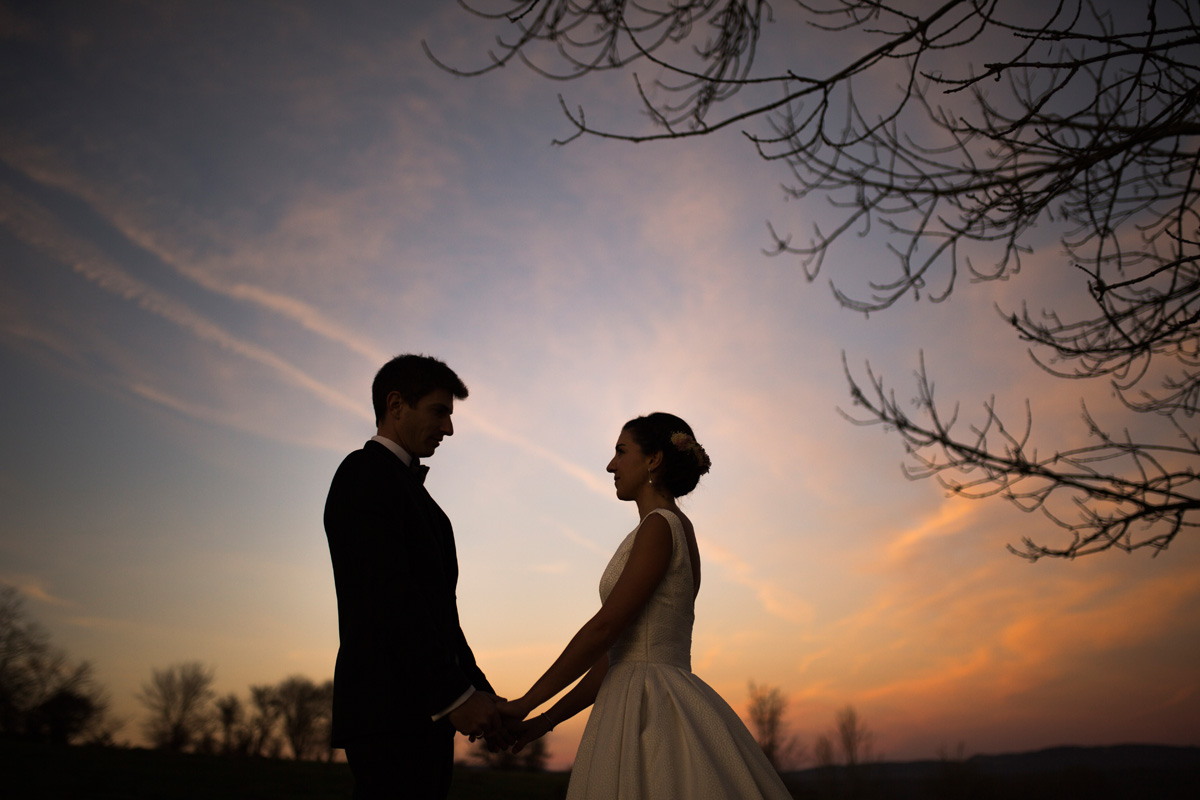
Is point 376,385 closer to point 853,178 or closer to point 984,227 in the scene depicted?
point 853,178

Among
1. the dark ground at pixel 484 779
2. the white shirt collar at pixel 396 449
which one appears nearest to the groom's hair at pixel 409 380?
the white shirt collar at pixel 396 449

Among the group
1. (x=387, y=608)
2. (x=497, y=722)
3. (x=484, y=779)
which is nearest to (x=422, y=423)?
(x=387, y=608)

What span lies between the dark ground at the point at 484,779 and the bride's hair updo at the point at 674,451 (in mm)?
11189

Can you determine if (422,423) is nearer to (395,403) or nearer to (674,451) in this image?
(395,403)

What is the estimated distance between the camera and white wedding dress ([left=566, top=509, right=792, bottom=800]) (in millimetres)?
2434

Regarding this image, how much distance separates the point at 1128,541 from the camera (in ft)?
9.04

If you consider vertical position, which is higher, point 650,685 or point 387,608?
point 387,608

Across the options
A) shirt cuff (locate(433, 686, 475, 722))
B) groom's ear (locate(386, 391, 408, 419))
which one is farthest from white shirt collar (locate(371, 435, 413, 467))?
shirt cuff (locate(433, 686, 475, 722))

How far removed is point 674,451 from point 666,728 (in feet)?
3.92

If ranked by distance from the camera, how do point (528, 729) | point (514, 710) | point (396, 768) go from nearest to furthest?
point (396, 768)
point (514, 710)
point (528, 729)

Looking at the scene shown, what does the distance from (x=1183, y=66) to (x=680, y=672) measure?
2.81 m

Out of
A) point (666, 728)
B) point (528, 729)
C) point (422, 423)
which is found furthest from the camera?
point (422, 423)

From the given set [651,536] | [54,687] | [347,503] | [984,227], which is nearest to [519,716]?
[651,536]

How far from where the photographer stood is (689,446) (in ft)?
10.7
